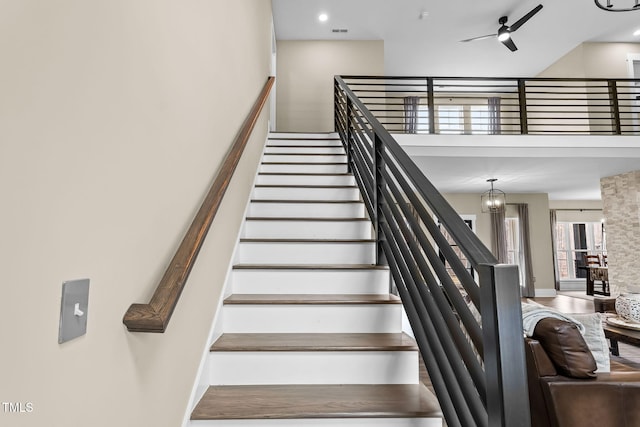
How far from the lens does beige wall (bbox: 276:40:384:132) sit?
6.82m

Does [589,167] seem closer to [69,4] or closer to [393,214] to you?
[393,214]

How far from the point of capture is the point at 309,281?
6.97ft

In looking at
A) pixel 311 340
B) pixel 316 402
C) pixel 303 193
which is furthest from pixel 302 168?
pixel 316 402

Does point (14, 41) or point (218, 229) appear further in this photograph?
point (218, 229)

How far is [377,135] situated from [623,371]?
2230mm

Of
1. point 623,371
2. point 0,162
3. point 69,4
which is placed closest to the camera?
point 0,162

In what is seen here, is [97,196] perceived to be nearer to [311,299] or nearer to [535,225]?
[311,299]

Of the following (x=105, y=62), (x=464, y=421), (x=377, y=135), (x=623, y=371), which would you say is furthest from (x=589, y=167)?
(x=105, y=62)

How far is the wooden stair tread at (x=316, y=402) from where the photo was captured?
133 centimetres

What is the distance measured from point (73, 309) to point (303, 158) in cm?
342

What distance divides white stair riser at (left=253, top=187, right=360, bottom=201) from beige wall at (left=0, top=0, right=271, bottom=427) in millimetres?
1672

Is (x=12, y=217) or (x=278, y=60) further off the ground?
(x=278, y=60)

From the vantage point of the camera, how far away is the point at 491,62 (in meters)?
7.84

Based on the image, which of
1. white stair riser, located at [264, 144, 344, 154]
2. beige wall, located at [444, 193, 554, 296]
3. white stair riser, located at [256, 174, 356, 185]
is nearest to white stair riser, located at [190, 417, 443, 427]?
white stair riser, located at [256, 174, 356, 185]
